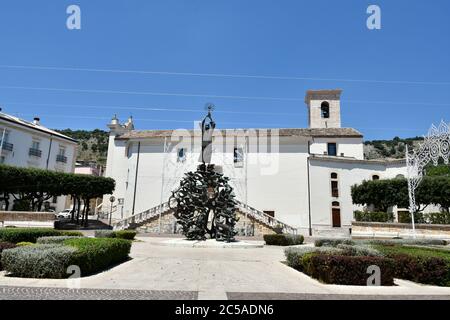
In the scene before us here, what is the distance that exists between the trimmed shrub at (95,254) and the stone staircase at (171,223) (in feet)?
73.5

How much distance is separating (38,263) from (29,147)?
144ft

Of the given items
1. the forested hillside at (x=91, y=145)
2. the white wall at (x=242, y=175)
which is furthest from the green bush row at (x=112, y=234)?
the forested hillside at (x=91, y=145)

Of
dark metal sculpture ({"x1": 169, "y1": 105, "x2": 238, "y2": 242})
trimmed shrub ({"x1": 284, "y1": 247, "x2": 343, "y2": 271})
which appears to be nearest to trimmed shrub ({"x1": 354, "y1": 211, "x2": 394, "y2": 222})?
dark metal sculpture ({"x1": 169, "y1": 105, "x2": 238, "y2": 242})

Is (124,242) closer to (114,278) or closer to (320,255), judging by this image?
(114,278)

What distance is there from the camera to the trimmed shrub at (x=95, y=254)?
9.27 metres

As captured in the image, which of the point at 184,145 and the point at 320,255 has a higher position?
the point at 184,145

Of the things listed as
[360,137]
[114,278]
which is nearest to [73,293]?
[114,278]

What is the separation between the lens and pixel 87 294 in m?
6.96

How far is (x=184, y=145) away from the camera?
4362cm

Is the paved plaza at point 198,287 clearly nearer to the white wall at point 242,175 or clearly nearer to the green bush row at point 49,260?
the green bush row at point 49,260

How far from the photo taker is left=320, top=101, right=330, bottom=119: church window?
5284 centimetres

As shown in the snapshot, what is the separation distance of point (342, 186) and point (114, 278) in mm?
36955

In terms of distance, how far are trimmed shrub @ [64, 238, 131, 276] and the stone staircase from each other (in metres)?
22.4

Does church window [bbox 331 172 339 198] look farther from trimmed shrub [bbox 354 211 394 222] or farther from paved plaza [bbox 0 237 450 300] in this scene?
paved plaza [bbox 0 237 450 300]
